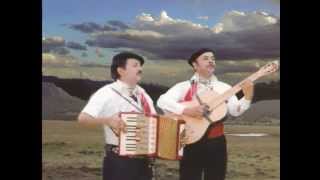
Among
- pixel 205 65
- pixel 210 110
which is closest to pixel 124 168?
pixel 210 110

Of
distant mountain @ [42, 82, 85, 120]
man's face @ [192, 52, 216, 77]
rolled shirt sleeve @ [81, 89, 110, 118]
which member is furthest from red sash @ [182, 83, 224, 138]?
distant mountain @ [42, 82, 85, 120]

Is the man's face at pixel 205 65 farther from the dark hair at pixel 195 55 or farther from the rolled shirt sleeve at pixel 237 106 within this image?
the rolled shirt sleeve at pixel 237 106

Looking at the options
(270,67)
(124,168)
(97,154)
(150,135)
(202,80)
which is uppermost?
(270,67)

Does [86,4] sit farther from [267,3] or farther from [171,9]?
[267,3]

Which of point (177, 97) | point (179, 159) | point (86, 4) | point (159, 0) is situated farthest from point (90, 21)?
point (179, 159)

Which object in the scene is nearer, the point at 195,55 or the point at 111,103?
the point at 111,103

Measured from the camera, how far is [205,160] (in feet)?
18.8

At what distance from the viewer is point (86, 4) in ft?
18.8

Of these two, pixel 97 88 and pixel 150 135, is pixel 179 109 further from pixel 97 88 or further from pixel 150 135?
pixel 97 88

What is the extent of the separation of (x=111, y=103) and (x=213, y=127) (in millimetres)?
899

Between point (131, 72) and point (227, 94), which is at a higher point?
point (131, 72)

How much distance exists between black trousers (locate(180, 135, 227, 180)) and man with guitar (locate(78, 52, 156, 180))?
1.08 ft

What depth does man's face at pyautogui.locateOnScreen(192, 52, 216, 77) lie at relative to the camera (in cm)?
574
